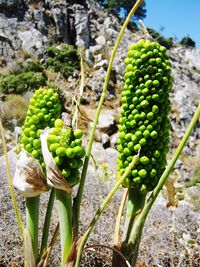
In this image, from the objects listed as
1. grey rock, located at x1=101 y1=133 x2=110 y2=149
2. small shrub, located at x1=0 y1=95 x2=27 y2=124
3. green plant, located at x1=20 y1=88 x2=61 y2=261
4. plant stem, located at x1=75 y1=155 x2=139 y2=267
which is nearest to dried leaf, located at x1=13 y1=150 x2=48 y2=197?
green plant, located at x1=20 y1=88 x2=61 y2=261

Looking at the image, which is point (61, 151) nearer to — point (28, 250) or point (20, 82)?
point (28, 250)

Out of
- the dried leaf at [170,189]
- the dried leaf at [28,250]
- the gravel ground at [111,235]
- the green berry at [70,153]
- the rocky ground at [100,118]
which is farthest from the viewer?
the rocky ground at [100,118]

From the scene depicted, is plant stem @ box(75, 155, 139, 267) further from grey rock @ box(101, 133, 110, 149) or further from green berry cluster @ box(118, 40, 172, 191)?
grey rock @ box(101, 133, 110, 149)

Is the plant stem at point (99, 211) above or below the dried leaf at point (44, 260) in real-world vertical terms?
above

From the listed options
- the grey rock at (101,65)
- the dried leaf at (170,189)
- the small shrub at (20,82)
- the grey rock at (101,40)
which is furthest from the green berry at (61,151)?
the grey rock at (101,40)

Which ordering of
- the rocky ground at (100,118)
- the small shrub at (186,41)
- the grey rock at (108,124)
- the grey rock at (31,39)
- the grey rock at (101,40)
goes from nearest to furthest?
the rocky ground at (100,118) < the grey rock at (108,124) < the grey rock at (31,39) < the grey rock at (101,40) < the small shrub at (186,41)

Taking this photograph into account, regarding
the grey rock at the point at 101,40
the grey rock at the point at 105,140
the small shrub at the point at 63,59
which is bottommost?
the grey rock at the point at 105,140

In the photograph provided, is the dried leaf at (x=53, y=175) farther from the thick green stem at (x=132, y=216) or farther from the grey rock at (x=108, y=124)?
the grey rock at (x=108, y=124)
